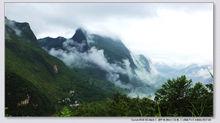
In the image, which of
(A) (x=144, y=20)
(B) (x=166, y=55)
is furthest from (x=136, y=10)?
(B) (x=166, y=55)

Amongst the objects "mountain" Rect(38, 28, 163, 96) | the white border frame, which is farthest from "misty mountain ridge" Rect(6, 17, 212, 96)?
the white border frame

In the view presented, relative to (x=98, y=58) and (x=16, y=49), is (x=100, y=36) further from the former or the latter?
(x=16, y=49)

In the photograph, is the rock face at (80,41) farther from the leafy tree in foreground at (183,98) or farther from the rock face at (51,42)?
the leafy tree in foreground at (183,98)

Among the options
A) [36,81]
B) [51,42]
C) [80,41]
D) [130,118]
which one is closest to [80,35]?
[80,41]

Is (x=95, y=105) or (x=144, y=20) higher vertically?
(x=144, y=20)

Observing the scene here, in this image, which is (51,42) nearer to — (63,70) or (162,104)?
(63,70)

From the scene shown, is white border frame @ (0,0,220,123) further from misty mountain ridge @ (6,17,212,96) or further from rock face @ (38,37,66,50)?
rock face @ (38,37,66,50)

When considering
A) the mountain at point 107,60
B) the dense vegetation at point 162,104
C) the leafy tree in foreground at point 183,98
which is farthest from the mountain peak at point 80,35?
the leafy tree in foreground at point 183,98
